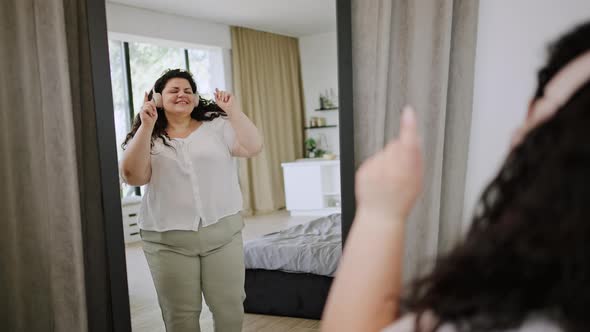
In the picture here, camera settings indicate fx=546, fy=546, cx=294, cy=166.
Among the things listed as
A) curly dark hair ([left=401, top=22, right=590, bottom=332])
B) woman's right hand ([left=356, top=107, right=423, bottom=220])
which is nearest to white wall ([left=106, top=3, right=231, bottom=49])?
woman's right hand ([left=356, top=107, right=423, bottom=220])

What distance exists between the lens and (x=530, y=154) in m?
0.51

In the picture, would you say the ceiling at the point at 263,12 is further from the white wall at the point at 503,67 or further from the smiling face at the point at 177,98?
the white wall at the point at 503,67

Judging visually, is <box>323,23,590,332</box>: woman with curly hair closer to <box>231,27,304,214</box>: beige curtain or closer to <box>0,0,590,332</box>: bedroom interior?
<box>0,0,590,332</box>: bedroom interior

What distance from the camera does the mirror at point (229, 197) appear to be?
6.02 ft

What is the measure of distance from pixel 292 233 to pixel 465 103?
77cm

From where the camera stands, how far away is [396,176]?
581 millimetres

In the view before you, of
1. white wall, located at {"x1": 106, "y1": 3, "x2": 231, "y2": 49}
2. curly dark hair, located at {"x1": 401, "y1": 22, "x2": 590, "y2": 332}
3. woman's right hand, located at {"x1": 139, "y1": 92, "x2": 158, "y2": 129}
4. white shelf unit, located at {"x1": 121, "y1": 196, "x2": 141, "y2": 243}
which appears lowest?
white shelf unit, located at {"x1": 121, "y1": 196, "x2": 141, "y2": 243}

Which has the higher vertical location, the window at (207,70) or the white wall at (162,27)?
the white wall at (162,27)

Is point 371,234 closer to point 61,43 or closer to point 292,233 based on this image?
point 292,233

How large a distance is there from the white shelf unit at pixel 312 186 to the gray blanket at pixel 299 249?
0.15 feet

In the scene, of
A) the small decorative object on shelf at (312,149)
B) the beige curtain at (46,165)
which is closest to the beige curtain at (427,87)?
the small decorative object on shelf at (312,149)

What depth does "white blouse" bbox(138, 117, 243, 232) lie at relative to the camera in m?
1.84

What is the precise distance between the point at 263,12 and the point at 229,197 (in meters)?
0.70

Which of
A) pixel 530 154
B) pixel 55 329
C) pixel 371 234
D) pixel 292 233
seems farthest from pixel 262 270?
pixel 530 154
